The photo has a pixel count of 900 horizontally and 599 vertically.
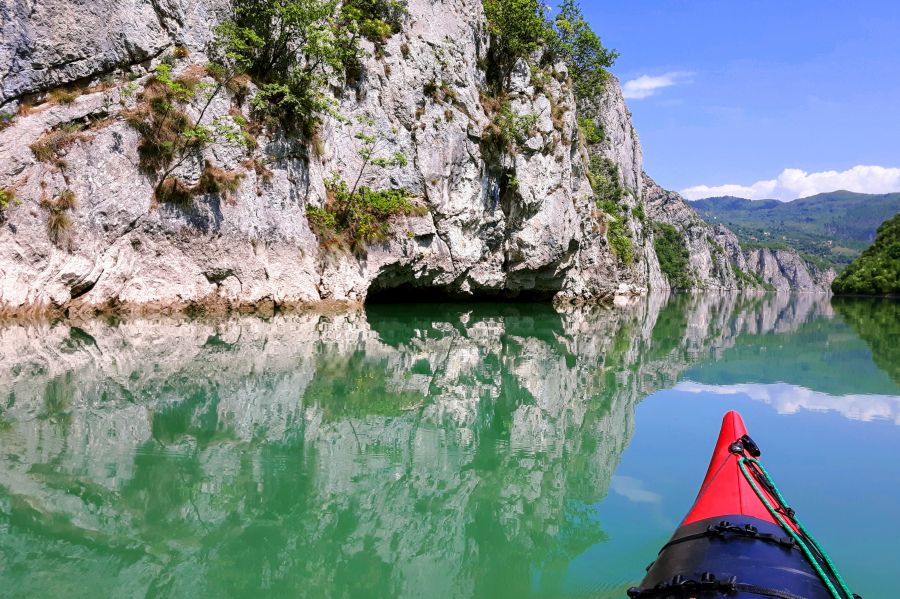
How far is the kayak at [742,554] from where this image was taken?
2828 mm

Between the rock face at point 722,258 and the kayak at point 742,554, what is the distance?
111 metres

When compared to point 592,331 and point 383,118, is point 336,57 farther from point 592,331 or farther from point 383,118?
point 592,331

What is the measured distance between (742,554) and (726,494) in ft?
3.12

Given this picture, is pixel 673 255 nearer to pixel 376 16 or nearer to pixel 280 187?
pixel 376 16

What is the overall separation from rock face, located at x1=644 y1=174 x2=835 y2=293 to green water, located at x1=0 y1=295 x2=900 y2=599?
344 ft

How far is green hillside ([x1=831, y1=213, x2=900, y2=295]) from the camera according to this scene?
7131 cm

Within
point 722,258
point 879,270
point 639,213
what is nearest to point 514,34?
point 639,213

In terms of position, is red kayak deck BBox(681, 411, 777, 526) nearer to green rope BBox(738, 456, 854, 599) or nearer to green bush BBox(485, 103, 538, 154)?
green rope BBox(738, 456, 854, 599)

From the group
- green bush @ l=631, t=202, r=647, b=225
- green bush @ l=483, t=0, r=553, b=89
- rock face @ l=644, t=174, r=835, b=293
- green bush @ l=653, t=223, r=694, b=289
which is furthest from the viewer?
rock face @ l=644, t=174, r=835, b=293

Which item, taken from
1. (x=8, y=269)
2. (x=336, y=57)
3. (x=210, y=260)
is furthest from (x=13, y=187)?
(x=336, y=57)

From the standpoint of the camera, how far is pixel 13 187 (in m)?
15.1

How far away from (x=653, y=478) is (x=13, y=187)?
17117 mm

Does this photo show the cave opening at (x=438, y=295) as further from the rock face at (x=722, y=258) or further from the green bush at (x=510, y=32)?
the rock face at (x=722, y=258)

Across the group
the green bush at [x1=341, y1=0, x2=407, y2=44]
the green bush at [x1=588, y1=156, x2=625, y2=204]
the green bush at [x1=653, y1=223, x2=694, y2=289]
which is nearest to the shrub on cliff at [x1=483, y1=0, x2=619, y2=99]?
the green bush at [x1=341, y1=0, x2=407, y2=44]
